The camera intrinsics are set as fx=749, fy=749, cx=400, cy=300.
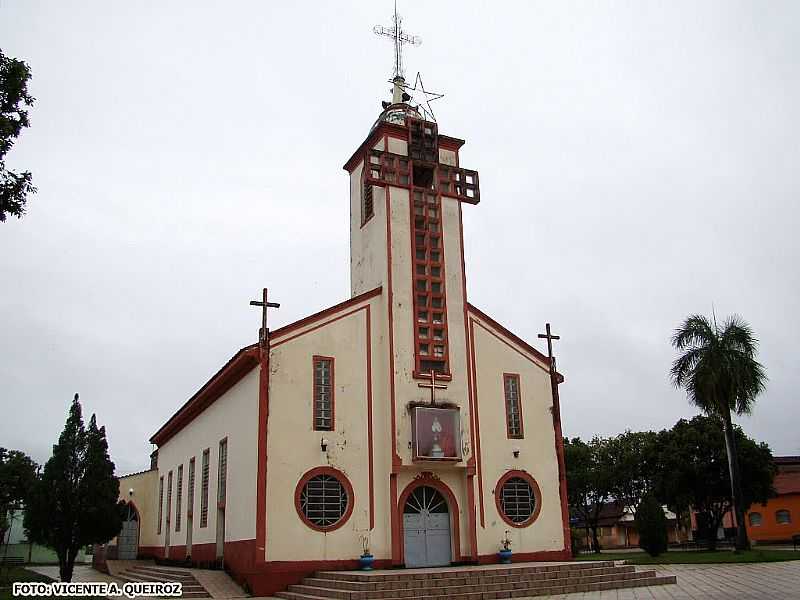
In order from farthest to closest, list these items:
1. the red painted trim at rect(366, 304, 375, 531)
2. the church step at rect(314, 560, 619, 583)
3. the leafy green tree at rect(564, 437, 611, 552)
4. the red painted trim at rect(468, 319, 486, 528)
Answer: the leafy green tree at rect(564, 437, 611, 552) → the red painted trim at rect(468, 319, 486, 528) → the red painted trim at rect(366, 304, 375, 531) → the church step at rect(314, 560, 619, 583)

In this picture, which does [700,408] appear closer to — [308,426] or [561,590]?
[561,590]

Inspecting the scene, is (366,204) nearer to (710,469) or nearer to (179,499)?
(179,499)

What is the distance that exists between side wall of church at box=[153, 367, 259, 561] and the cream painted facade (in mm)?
110

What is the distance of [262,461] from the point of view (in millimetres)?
20672

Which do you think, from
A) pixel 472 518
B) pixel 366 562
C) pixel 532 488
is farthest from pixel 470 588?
pixel 532 488

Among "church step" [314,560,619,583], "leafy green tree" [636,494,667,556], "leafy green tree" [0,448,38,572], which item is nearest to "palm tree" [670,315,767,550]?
"leafy green tree" [636,494,667,556]

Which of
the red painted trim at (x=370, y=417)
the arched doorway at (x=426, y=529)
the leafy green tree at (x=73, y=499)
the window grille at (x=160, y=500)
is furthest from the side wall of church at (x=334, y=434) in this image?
the window grille at (x=160, y=500)

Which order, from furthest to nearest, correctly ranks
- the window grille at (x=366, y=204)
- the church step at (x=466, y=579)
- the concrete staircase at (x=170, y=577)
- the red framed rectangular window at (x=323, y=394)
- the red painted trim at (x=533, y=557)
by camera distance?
the window grille at (x=366, y=204), the red painted trim at (x=533, y=557), the red framed rectangular window at (x=323, y=394), the concrete staircase at (x=170, y=577), the church step at (x=466, y=579)

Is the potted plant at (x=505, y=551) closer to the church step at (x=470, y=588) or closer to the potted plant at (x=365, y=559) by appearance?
the church step at (x=470, y=588)

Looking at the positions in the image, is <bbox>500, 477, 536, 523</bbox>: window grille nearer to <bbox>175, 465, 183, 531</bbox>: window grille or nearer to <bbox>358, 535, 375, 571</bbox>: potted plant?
<bbox>358, 535, 375, 571</bbox>: potted plant

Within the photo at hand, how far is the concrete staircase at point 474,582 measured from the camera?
17.8 meters

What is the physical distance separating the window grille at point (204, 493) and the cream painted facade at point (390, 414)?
0.45 meters

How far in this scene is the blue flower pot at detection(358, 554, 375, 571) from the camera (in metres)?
20.8

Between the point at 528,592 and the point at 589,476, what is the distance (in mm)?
34148
